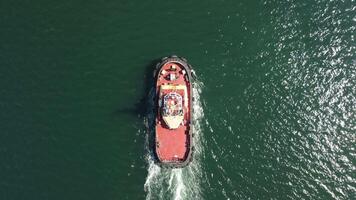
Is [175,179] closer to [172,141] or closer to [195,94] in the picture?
[172,141]

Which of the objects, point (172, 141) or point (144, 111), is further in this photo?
point (144, 111)

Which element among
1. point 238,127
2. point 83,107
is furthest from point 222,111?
point 83,107

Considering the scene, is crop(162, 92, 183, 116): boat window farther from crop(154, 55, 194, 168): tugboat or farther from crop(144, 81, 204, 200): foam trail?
crop(144, 81, 204, 200): foam trail

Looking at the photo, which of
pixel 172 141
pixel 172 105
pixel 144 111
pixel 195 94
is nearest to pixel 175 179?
pixel 172 141

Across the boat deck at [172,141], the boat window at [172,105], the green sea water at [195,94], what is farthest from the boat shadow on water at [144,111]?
the boat window at [172,105]

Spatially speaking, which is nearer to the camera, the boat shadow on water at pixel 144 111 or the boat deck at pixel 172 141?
the boat deck at pixel 172 141

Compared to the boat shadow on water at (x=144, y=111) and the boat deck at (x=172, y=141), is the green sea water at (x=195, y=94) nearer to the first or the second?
the boat shadow on water at (x=144, y=111)
